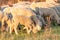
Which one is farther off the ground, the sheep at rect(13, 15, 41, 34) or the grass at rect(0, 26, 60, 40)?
the sheep at rect(13, 15, 41, 34)

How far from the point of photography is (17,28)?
891 centimetres

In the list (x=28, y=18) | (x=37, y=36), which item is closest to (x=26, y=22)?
(x=28, y=18)

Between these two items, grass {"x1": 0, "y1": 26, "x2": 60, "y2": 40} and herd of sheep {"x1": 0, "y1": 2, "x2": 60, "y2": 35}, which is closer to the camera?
grass {"x1": 0, "y1": 26, "x2": 60, "y2": 40}

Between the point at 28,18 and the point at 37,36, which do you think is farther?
the point at 28,18

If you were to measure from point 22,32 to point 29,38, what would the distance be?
2.59 ft

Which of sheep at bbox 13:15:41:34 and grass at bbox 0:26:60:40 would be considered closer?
grass at bbox 0:26:60:40

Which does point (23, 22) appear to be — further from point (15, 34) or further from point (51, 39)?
point (51, 39)

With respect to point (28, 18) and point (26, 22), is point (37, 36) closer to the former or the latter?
point (26, 22)

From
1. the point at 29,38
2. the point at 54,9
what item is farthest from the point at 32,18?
the point at 54,9

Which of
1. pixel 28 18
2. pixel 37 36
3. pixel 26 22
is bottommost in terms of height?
pixel 37 36

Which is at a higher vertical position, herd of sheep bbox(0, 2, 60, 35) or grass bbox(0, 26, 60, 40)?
herd of sheep bbox(0, 2, 60, 35)

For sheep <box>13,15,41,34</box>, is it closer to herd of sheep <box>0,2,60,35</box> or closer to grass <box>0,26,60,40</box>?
herd of sheep <box>0,2,60,35</box>

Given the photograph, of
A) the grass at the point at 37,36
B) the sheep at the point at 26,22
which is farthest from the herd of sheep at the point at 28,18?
the grass at the point at 37,36

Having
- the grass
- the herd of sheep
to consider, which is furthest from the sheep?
the grass
